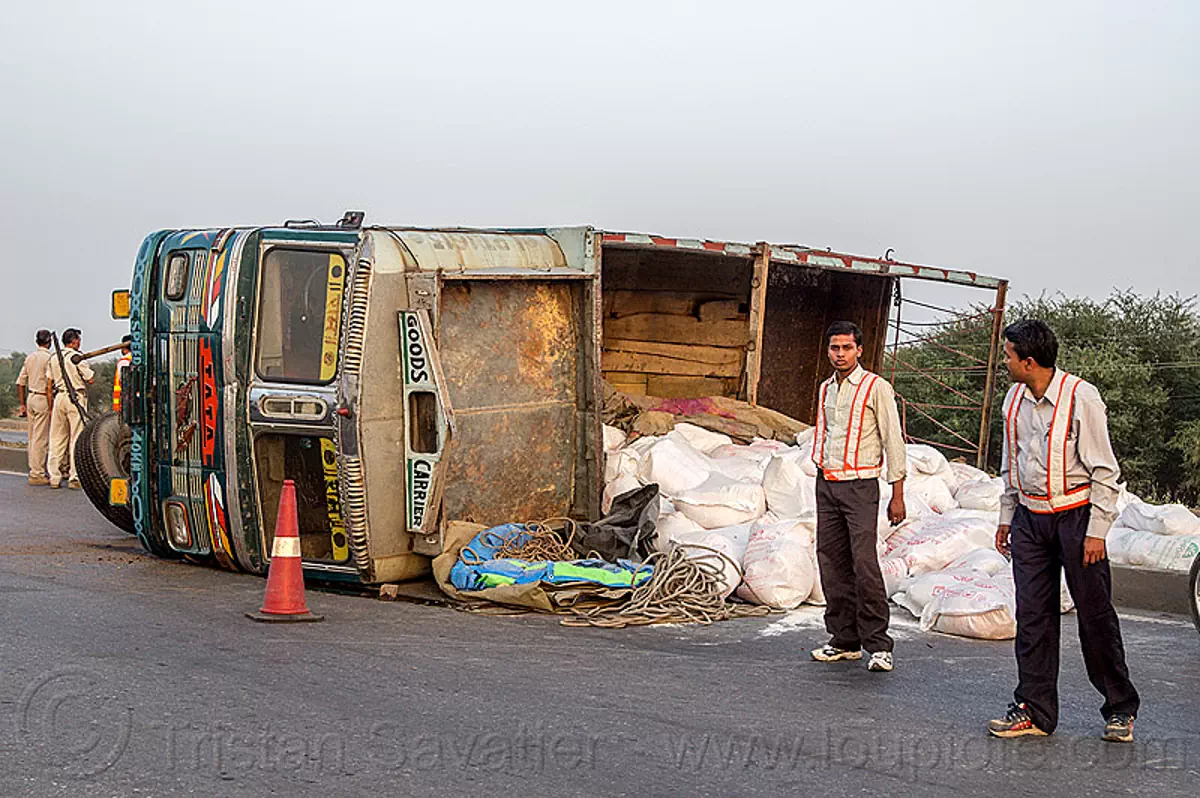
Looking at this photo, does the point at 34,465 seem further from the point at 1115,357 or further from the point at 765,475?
the point at 1115,357

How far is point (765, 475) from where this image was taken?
9711mm

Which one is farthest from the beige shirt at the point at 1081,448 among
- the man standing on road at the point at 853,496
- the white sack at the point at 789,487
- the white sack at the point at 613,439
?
the white sack at the point at 613,439

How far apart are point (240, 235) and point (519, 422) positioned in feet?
6.83

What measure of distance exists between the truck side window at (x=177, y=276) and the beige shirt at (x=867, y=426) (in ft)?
14.0

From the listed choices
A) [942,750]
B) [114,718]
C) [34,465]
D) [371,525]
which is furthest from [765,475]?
[34,465]

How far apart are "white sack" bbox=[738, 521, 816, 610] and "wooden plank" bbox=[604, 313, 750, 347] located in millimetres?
5431

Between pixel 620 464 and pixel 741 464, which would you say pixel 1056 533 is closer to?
pixel 620 464

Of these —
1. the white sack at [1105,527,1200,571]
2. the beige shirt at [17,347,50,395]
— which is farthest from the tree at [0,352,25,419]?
the white sack at [1105,527,1200,571]

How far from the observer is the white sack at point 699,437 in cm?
1112

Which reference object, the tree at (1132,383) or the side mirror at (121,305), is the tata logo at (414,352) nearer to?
the side mirror at (121,305)

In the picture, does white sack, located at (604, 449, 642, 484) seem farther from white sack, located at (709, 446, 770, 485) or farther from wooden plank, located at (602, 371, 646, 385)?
wooden plank, located at (602, 371, 646, 385)

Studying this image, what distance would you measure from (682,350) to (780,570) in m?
Result: 5.86

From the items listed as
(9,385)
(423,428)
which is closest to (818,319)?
(423,428)

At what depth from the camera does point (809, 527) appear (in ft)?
28.5
